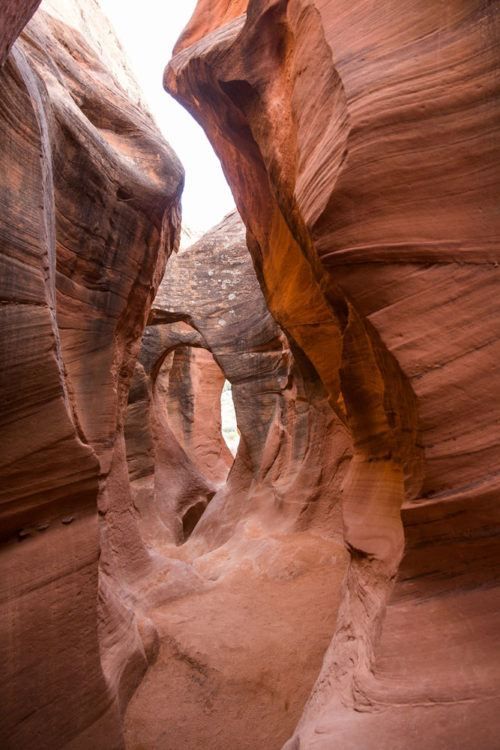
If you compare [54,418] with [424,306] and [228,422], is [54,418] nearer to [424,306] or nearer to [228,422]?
[424,306]

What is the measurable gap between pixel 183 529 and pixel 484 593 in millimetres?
10718

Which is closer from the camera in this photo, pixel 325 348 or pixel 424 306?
pixel 424 306

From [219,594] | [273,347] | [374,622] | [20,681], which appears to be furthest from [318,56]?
[273,347]

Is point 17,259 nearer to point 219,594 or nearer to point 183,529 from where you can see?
point 219,594

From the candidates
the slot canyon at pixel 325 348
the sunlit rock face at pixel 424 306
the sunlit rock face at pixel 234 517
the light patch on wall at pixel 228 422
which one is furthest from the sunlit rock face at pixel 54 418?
the light patch on wall at pixel 228 422

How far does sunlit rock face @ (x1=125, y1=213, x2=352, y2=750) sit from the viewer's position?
12.0ft

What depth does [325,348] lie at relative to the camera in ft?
18.2

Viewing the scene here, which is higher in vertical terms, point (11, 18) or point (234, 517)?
point (11, 18)

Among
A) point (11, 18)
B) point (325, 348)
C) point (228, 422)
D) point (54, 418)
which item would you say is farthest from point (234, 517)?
point (228, 422)

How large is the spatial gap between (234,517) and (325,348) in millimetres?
5010

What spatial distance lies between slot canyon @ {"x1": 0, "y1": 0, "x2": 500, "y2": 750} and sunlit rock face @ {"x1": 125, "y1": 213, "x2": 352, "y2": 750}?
0.04m

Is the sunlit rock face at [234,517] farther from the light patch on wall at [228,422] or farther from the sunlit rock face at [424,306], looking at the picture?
the light patch on wall at [228,422]

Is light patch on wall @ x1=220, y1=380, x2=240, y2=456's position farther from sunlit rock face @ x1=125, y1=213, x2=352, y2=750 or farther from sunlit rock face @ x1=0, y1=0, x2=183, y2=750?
sunlit rock face @ x1=0, y1=0, x2=183, y2=750

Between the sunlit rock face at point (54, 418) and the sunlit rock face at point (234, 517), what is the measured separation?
61cm
